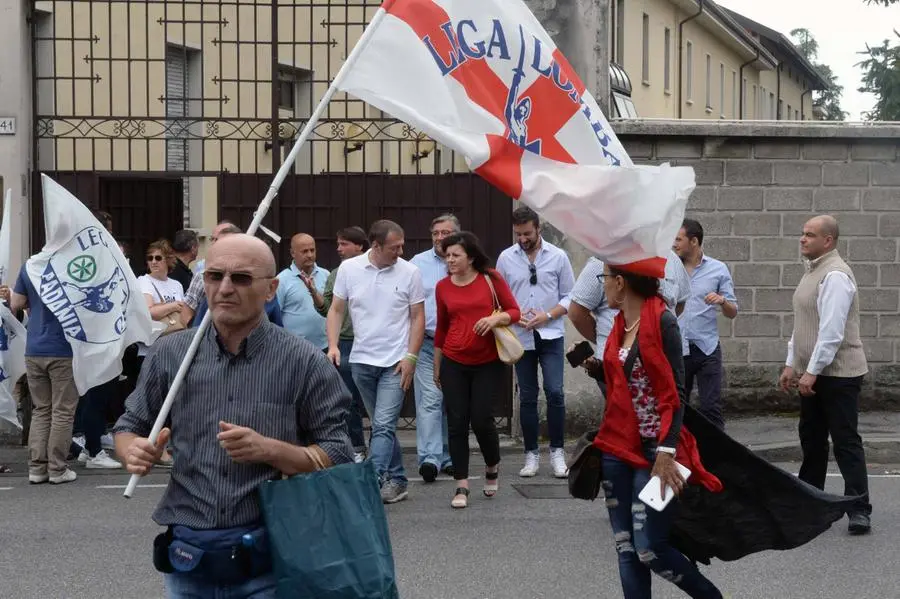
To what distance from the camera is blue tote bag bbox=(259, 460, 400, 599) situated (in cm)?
362

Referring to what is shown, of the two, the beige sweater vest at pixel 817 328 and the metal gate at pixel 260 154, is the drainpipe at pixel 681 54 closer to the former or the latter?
the metal gate at pixel 260 154

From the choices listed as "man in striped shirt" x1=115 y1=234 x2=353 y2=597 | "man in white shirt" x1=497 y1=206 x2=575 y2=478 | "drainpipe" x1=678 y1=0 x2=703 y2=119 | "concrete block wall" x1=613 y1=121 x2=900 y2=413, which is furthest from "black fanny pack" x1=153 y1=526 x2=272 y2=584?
"drainpipe" x1=678 y1=0 x2=703 y2=119

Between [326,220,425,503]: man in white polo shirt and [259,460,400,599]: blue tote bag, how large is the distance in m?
5.08

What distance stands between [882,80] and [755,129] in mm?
28012

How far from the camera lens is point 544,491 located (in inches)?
364

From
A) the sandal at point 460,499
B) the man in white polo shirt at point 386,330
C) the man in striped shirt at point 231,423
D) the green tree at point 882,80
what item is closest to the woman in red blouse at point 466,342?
the sandal at point 460,499

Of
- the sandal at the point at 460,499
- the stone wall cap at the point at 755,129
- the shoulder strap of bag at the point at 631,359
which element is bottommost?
the sandal at the point at 460,499

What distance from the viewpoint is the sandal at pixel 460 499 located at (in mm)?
8648

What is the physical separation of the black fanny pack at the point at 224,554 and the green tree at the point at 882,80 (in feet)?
119

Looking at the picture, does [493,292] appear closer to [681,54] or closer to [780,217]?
[780,217]

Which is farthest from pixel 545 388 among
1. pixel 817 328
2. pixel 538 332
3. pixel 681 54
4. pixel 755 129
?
pixel 681 54

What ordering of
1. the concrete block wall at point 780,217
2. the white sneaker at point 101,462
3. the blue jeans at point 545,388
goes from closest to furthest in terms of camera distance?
the blue jeans at point 545,388 < the white sneaker at point 101,462 < the concrete block wall at point 780,217

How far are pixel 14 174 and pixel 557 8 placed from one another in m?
4.53

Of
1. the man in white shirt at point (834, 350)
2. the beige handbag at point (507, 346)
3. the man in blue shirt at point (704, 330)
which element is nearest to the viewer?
the man in white shirt at point (834, 350)
